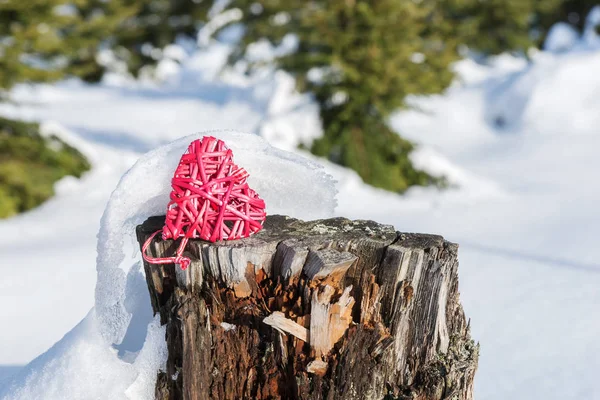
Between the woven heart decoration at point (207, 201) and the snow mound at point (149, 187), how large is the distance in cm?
8

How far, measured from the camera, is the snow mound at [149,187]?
61.3 inches

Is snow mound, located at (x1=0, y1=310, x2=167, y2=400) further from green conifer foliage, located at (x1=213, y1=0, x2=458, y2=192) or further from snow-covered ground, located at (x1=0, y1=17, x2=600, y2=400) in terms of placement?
green conifer foliage, located at (x1=213, y1=0, x2=458, y2=192)

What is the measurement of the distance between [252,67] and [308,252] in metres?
5.32

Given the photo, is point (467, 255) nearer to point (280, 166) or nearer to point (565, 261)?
point (565, 261)

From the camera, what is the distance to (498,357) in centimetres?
244

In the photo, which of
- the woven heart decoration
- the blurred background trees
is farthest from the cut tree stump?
the blurred background trees

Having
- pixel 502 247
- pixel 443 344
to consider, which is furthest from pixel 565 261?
pixel 443 344

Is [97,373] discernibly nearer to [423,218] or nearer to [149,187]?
[149,187]

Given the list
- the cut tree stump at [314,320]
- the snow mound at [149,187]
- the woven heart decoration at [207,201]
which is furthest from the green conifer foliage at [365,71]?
the cut tree stump at [314,320]

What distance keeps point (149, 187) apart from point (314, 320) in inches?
22.8

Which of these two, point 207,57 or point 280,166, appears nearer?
point 280,166

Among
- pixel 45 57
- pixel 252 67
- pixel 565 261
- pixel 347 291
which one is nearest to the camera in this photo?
pixel 347 291

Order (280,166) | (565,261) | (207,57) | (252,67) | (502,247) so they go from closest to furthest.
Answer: (280,166) < (565,261) < (502,247) < (252,67) < (207,57)

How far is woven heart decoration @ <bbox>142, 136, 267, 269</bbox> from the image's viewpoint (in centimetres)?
148
